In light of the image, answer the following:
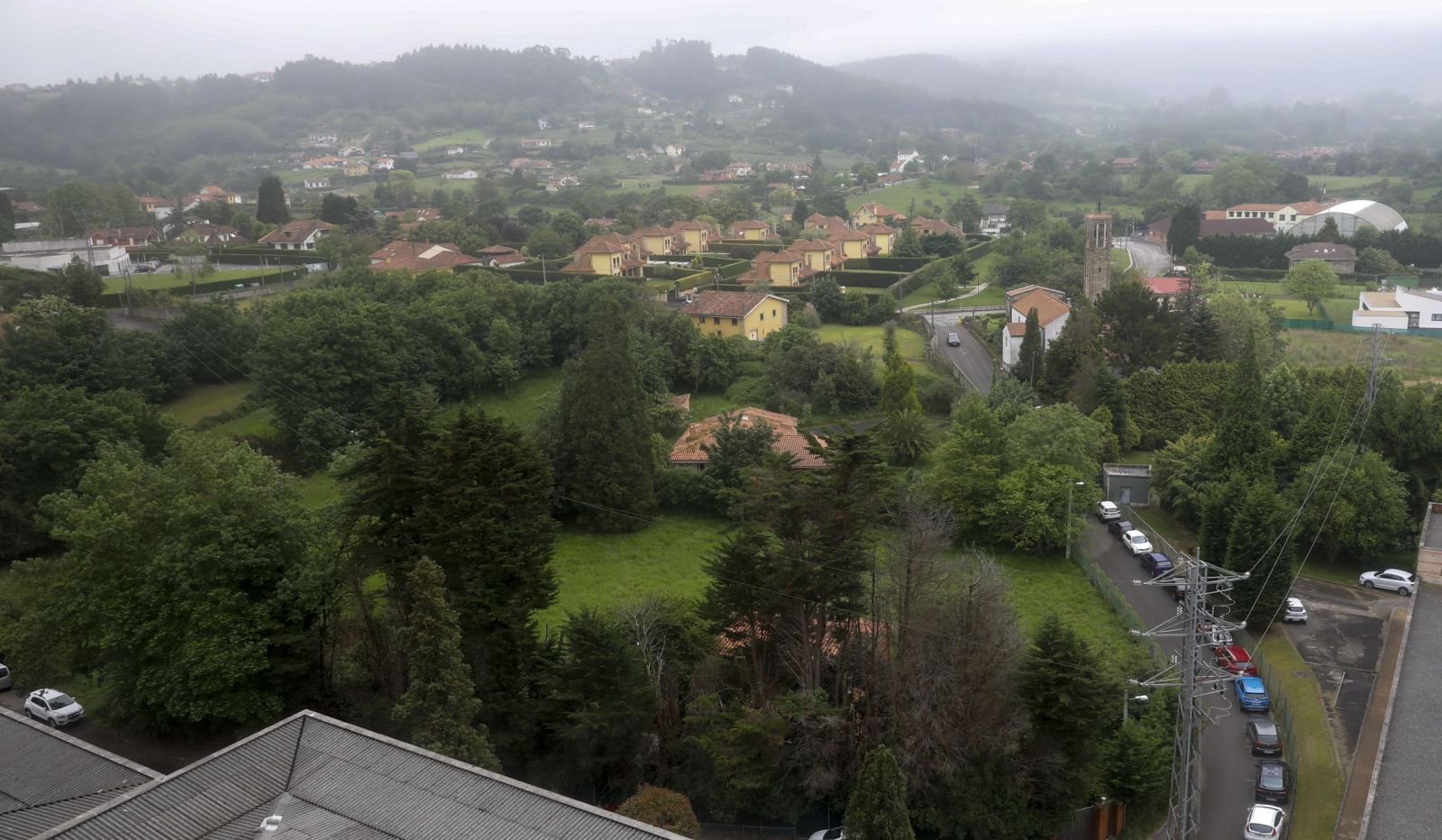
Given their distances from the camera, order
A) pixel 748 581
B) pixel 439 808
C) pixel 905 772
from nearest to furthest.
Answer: pixel 439 808, pixel 905 772, pixel 748 581

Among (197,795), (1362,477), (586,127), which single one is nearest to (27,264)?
(197,795)

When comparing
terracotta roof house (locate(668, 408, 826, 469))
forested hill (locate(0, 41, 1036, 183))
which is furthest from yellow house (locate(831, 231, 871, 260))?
forested hill (locate(0, 41, 1036, 183))

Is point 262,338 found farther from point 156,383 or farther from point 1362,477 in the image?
point 1362,477

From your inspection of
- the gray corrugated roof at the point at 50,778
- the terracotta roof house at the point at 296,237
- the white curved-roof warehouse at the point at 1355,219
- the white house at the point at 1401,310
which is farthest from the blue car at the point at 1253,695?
the white curved-roof warehouse at the point at 1355,219

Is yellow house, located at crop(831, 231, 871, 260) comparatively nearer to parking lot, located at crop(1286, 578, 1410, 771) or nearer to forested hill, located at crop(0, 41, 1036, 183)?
parking lot, located at crop(1286, 578, 1410, 771)

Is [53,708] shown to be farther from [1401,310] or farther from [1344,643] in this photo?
[1401,310]

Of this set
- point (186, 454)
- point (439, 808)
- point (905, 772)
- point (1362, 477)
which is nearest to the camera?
point (439, 808)
